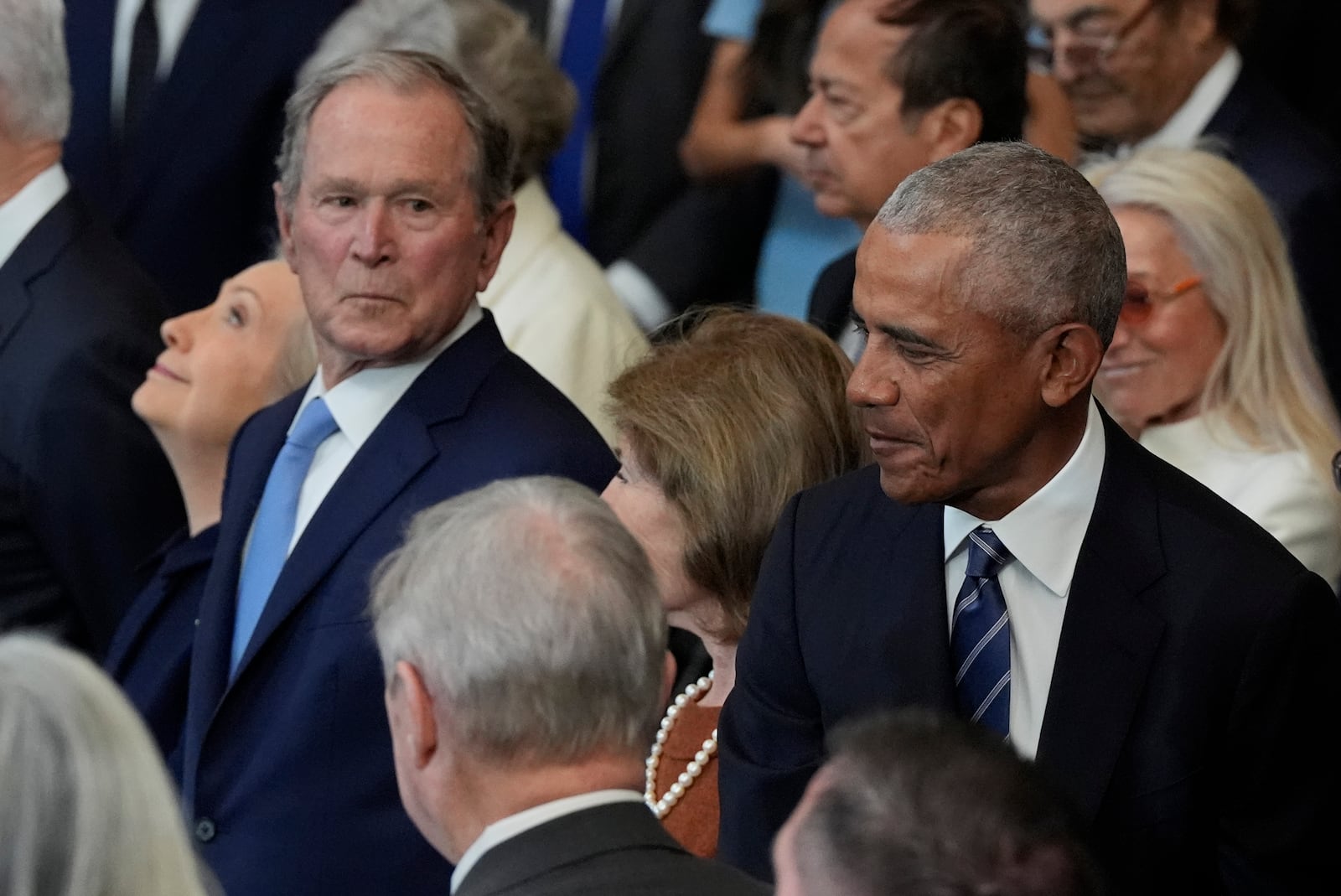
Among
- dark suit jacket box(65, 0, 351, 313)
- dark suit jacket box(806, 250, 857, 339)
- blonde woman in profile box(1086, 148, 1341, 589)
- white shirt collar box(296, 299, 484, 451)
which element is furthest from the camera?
dark suit jacket box(65, 0, 351, 313)

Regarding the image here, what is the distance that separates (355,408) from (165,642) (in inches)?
26.5

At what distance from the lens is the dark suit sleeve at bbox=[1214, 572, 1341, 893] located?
2379 mm

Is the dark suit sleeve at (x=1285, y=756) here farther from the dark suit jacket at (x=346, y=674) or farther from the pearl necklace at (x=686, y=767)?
the dark suit jacket at (x=346, y=674)

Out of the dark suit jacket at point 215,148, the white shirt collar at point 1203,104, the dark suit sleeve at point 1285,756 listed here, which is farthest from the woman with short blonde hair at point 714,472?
the dark suit jacket at point 215,148

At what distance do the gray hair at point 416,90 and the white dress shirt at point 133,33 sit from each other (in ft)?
6.65

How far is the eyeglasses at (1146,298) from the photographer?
3838 millimetres

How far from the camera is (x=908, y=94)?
13.3ft

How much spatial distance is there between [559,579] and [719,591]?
1006 millimetres

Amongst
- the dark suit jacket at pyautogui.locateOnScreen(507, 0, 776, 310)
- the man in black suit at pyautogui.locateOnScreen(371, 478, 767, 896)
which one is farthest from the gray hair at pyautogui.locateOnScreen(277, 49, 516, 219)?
the dark suit jacket at pyautogui.locateOnScreen(507, 0, 776, 310)

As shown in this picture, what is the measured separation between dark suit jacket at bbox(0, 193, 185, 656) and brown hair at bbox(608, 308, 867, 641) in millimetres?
1293

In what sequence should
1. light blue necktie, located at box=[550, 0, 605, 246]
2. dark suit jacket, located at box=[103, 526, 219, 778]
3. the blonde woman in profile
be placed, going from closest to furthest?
dark suit jacket, located at box=[103, 526, 219, 778] < the blonde woman in profile < light blue necktie, located at box=[550, 0, 605, 246]

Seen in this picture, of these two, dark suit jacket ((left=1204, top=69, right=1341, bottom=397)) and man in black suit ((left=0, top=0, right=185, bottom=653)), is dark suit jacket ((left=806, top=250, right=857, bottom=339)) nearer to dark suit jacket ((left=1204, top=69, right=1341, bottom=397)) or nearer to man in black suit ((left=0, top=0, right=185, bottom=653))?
dark suit jacket ((left=1204, top=69, right=1341, bottom=397))

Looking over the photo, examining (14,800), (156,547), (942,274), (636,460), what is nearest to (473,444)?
(636,460)

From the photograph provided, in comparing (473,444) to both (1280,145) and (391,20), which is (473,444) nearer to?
(391,20)
